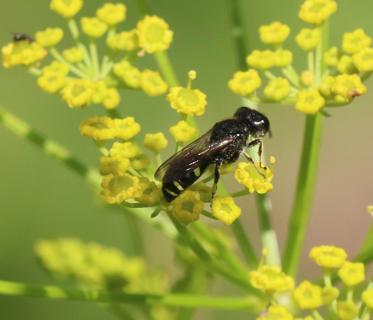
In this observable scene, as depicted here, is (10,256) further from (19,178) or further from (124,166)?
(124,166)

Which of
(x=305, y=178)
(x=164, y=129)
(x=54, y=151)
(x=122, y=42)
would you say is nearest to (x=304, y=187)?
(x=305, y=178)

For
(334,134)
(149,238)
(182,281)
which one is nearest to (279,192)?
(334,134)

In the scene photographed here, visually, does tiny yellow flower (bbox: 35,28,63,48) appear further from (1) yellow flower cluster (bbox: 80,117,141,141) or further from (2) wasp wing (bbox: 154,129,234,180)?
(2) wasp wing (bbox: 154,129,234,180)

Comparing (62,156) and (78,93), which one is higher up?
(78,93)

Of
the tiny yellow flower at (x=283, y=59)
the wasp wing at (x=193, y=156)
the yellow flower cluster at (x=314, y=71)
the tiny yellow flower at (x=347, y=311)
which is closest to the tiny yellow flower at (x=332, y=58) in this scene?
the yellow flower cluster at (x=314, y=71)

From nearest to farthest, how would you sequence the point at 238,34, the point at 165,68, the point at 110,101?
the point at 110,101 → the point at 165,68 → the point at 238,34

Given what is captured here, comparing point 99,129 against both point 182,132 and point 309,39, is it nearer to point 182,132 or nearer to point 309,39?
point 182,132

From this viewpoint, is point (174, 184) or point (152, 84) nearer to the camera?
point (174, 184)
